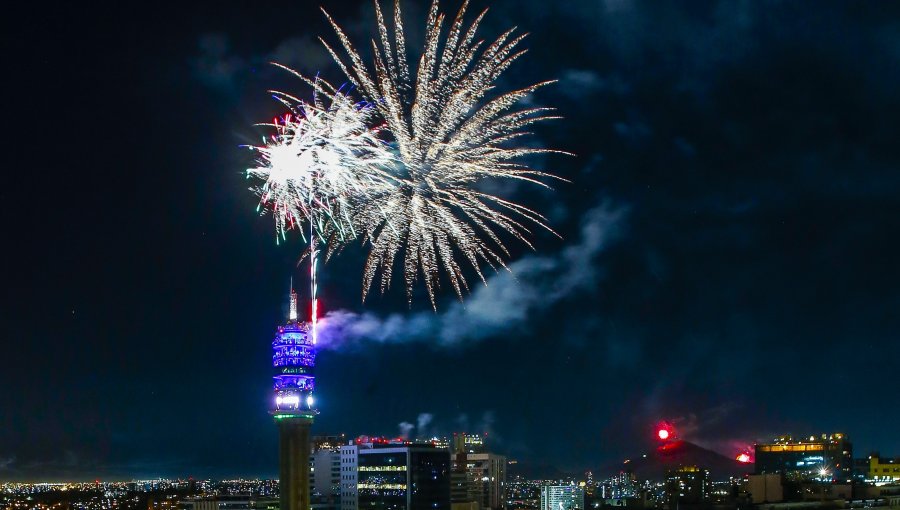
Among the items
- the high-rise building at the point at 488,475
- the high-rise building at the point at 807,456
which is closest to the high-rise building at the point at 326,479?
the high-rise building at the point at 488,475

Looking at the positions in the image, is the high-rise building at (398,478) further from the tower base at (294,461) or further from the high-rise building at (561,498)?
the high-rise building at (561,498)

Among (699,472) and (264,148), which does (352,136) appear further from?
(699,472)

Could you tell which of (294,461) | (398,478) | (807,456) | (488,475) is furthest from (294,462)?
(807,456)

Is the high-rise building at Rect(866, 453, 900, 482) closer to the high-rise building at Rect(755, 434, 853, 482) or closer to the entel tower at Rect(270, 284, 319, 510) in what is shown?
the high-rise building at Rect(755, 434, 853, 482)

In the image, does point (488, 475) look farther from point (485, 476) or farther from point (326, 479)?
point (326, 479)

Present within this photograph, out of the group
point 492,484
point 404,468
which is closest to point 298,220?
point 404,468

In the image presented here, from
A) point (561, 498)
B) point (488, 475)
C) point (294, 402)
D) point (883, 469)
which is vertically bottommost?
point (561, 498)
